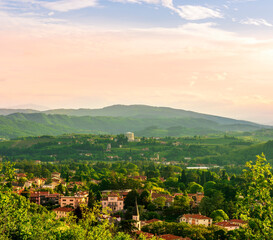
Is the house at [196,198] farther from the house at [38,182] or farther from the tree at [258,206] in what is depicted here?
the tree at [258,206]

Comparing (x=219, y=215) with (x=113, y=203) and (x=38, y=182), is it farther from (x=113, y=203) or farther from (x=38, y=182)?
(x=38, y=182)

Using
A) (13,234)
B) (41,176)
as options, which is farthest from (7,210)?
(41,176)

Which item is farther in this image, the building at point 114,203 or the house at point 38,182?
the house at point 38,182

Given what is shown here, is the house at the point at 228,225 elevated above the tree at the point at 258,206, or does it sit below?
below

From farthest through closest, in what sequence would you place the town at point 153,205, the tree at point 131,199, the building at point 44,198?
the building at point 44,198 → the tree at point 131,199 → the town at point 153,205

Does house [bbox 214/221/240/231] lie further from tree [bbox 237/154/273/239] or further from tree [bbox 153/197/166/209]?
tree [bbox 237/154/273/239]

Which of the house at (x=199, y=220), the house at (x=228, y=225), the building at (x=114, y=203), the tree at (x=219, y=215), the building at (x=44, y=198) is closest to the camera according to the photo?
the house at (x=228, y=225)

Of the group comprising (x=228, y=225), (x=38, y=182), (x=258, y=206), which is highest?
(x=258, y=206)

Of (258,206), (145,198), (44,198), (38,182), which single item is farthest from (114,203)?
(258,206)

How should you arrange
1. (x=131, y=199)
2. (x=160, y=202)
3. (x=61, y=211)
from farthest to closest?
(x=160, y=202), (x=131, y=199), (x=61, y=211)

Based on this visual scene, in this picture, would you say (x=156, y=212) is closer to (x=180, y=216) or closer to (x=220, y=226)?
(x=180, y=216)

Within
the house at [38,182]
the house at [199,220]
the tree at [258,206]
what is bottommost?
the house at [38,182]

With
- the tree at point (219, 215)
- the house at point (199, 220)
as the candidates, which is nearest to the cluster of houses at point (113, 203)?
the house at point (199, 220)
